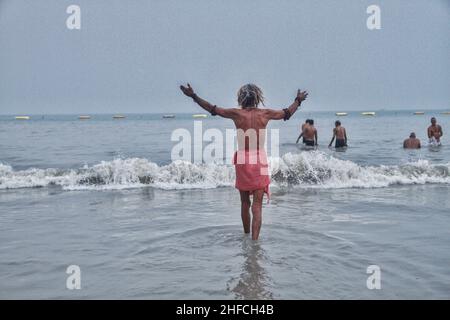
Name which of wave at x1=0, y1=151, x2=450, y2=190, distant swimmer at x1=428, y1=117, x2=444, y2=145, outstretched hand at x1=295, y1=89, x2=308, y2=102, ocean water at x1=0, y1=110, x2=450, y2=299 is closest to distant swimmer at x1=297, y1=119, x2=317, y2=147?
distant swimmer at x1=428, y1=117, x2=444, y2=145

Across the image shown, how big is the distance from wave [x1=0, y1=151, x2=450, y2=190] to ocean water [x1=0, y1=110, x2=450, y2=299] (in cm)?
3

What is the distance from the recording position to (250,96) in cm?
496

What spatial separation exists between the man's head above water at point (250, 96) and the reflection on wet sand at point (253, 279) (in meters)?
1.70

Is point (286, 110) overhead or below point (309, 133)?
below

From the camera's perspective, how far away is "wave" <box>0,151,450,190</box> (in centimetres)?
1016

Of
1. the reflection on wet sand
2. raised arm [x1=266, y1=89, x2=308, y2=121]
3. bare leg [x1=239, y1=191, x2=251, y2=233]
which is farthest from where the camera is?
bare leg [x1=239, y1=191, x2=251, y2=233]

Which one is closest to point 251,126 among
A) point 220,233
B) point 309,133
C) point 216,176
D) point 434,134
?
point 220,233

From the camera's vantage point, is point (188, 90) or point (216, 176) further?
point (216, 176)

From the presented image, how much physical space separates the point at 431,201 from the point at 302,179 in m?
3.31

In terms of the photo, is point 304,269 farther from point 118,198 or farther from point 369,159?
point 369,159

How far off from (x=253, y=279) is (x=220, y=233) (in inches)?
68.0

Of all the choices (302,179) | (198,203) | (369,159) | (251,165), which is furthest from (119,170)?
(369,159)

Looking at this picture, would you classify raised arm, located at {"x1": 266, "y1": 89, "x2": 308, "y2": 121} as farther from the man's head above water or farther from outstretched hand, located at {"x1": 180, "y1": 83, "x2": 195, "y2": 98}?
outstretched hand, located at {"x1": 180, "y1": 83, "x2": 195, "y2": 98}

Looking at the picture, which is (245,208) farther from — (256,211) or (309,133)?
(309,133)
